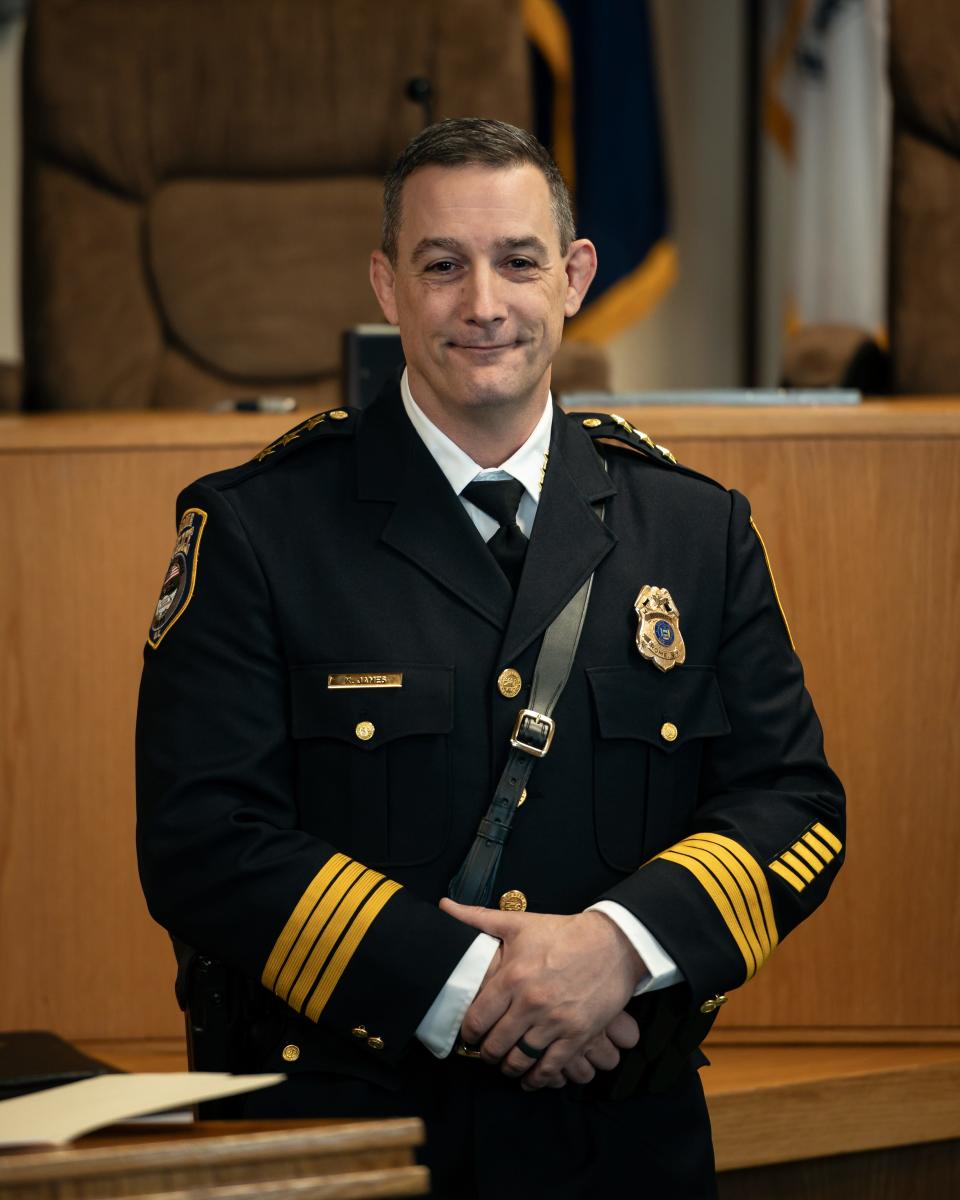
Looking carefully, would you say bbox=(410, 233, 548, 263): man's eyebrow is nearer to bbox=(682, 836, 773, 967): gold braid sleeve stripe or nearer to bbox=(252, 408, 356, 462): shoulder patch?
bbox=(252, 408, 356, 462): shoulder patch

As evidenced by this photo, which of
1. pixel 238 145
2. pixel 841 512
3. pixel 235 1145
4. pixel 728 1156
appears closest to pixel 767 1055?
pixel 728 1156

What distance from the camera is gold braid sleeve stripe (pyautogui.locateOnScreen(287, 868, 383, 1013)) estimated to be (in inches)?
51.5

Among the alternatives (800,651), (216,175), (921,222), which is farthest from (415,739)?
(216,175)

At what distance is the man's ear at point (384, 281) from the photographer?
1.48 meters

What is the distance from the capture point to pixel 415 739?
139 centimetres

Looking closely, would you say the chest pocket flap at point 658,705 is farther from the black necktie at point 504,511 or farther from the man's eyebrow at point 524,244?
the man's eyebrow at point 524,244

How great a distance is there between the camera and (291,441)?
4.86 ft

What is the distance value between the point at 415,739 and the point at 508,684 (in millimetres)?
84

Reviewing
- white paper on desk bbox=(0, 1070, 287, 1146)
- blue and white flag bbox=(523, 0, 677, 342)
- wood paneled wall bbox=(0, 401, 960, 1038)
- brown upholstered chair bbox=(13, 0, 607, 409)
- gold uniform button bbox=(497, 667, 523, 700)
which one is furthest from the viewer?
blue and white flag bbox=(523, 0, 677, 342)

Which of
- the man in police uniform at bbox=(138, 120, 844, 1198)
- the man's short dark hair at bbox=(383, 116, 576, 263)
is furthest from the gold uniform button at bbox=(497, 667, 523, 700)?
the man's short dark hair at bbox=(383, 116, 576, 263)

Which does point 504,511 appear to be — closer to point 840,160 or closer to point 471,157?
point 471,157

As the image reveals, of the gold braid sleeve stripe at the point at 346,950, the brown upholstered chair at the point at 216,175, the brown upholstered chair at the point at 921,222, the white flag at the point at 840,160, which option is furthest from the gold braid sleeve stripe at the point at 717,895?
the white flag at the point at 840,160

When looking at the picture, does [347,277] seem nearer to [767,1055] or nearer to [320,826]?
[767,1055]

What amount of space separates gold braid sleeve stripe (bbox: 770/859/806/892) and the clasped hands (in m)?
0.15
